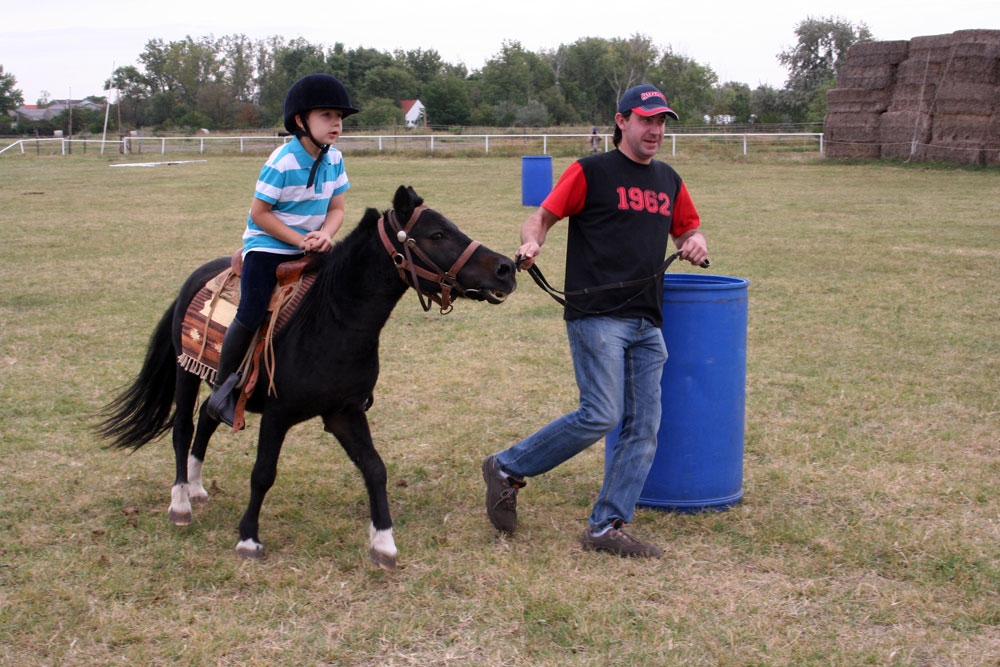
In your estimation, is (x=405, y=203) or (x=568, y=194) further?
(x=568, y=194)

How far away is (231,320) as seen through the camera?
184 inches

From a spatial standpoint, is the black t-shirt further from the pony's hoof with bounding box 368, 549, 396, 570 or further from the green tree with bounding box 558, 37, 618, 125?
the green tree with bounding box 558, 37, 618, 125

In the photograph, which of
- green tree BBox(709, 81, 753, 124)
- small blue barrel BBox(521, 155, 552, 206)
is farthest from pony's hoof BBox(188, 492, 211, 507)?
green tree BBox(709, 81, 753, 124)

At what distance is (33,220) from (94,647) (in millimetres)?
17264

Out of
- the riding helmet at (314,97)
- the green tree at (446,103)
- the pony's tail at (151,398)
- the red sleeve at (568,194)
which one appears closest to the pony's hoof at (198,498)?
the pony's tail at (151,398)

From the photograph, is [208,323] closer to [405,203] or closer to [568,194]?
[405,203]

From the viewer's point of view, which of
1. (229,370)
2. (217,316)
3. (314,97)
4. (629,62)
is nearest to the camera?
(314,97)

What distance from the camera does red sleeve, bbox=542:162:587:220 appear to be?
441 centimetres

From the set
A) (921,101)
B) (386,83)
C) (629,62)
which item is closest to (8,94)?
(386,83)

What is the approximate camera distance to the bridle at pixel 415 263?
4.06 metres

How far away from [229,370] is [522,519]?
1705 mm

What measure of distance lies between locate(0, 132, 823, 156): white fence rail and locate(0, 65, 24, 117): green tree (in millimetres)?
63392

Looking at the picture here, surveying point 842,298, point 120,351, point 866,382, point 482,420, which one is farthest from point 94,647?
point 842,298

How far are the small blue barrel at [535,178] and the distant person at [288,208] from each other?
15002mm
